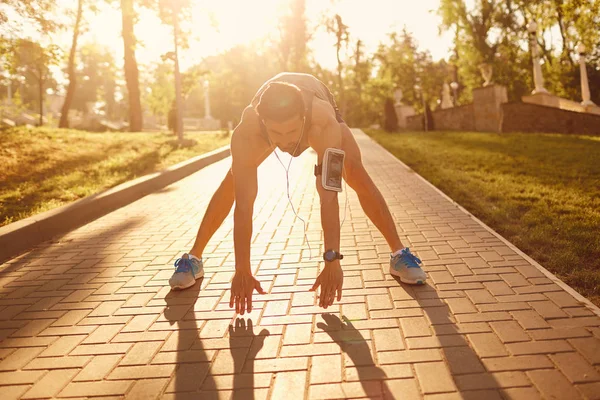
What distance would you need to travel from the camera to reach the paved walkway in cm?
250

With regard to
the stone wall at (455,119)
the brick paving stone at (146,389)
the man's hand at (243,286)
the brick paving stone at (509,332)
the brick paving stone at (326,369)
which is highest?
the stone wall at (455,119)

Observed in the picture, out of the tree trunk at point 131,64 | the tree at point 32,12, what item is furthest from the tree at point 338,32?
the tree at point 32,12

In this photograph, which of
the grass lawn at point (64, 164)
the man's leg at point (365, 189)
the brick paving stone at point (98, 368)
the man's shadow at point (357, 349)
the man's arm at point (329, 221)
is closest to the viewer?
the man's shadow at point (357, 349)

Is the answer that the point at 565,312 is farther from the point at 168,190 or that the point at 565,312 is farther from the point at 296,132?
the point at 168,190

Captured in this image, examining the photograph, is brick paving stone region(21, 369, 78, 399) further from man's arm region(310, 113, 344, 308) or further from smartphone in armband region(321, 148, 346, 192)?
smartphone in armband region(321, 148, 346, 192)

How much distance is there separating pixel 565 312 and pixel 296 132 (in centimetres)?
196

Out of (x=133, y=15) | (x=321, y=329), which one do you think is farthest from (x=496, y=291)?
(x=133, y=15)

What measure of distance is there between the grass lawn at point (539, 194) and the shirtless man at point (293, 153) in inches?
53.8

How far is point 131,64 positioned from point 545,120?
683 inches

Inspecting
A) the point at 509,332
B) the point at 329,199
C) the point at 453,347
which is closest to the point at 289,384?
the point at 453,347

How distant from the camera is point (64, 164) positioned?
1152 cm

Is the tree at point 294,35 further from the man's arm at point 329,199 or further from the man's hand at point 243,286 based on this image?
the man's hand at point 243,286

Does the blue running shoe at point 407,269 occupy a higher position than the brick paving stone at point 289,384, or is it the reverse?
the blue running shoe at point 407,269

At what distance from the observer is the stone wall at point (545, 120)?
722 inches
